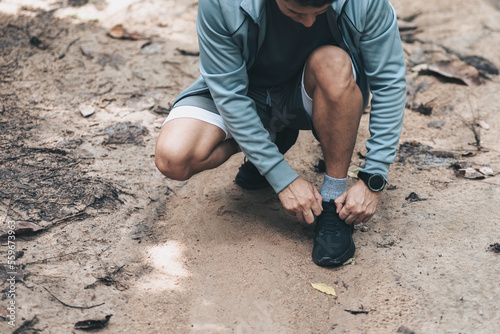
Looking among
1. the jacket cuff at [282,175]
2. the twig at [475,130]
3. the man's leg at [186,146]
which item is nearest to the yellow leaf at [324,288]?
the jacket cuff at [282,175]

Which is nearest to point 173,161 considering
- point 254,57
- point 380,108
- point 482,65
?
point 254,57

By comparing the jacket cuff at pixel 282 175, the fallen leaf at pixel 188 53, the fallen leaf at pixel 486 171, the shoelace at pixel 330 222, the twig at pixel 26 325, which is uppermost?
the jacket cuff at pixel 282 175

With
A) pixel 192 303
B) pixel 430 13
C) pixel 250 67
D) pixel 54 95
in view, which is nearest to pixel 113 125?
pixel 54 95

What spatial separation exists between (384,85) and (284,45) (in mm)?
444

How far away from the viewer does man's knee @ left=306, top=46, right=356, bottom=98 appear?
6.41 feet

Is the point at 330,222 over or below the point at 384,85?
below

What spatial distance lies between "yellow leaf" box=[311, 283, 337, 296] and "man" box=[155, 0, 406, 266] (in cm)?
11

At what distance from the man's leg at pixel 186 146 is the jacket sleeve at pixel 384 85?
66 centimetres

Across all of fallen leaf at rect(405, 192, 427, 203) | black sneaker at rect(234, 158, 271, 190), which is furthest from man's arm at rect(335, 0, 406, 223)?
black sneaker at rect(234, 158, 271, 190)

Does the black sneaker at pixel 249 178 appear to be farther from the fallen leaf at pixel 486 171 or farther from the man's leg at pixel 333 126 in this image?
the fallen leaf at pixel 486 171

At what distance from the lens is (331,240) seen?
2.04 metres

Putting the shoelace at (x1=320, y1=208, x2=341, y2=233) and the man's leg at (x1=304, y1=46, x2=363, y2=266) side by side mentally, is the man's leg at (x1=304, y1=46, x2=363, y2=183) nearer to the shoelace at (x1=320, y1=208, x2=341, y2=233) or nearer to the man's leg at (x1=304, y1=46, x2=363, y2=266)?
the man's leg at (x1=304, y1=46, x2=363, y2=266)

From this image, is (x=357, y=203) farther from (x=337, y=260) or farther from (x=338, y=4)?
(x=338, y=4)

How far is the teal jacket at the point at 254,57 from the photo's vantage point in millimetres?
1866
